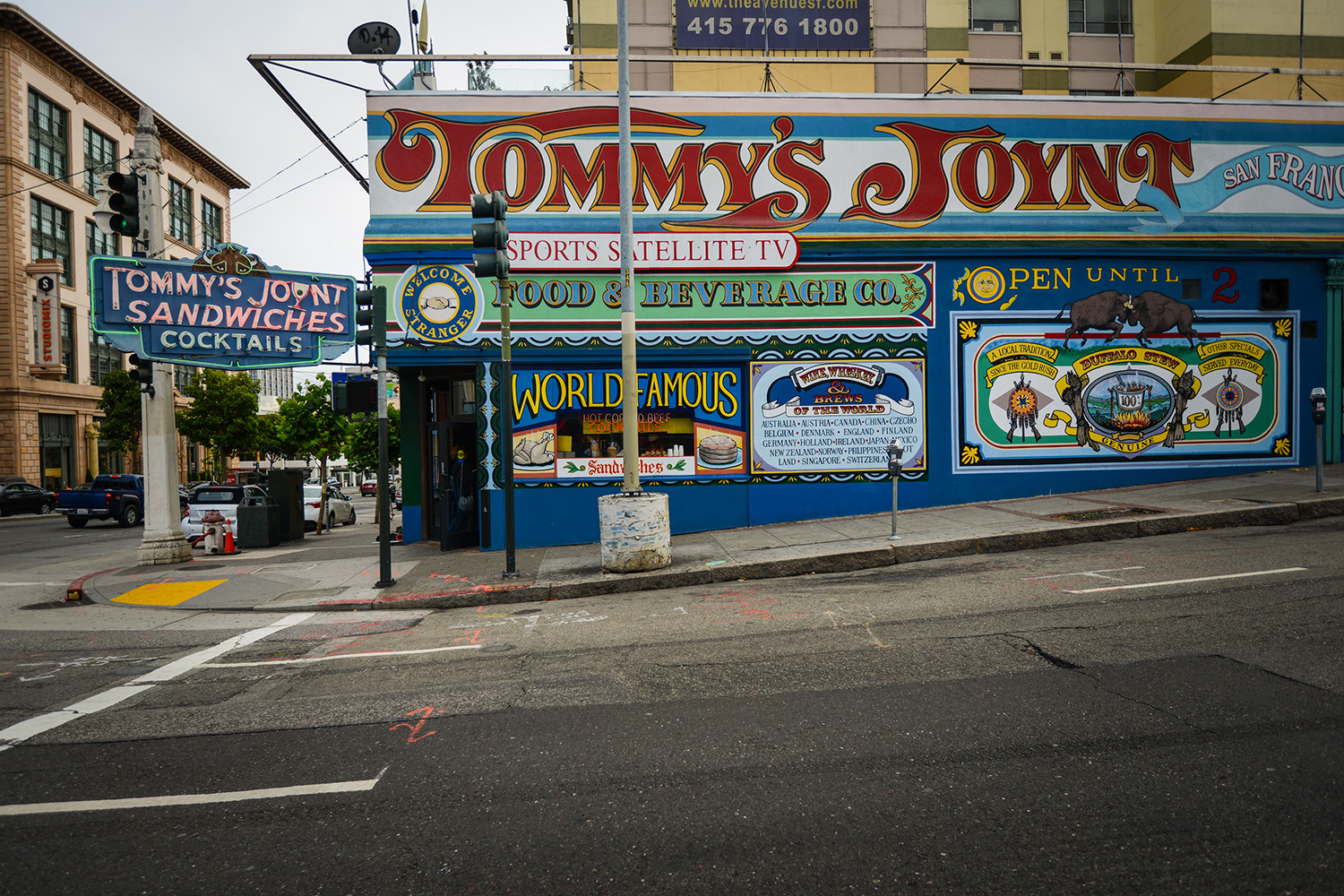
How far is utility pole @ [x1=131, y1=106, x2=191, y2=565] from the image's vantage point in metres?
13.2

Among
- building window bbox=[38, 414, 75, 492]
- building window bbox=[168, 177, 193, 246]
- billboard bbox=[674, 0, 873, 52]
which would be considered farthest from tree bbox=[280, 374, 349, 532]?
building window bbox=[168, 177, 193, 246]

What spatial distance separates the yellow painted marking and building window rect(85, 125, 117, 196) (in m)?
47.0

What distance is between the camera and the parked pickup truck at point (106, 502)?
84.5 feet

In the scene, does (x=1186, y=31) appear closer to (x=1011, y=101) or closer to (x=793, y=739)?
(x=1011, y=101)

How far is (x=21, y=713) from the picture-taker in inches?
211

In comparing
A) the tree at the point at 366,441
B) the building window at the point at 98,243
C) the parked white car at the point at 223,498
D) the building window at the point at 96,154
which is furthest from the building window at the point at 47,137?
the parked white car at the point at 223,498

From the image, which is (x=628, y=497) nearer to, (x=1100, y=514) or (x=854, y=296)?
(x=854, y=296)

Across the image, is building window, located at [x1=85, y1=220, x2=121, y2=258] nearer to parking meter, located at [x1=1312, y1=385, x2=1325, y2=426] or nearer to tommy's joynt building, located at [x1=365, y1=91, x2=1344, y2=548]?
tommy's joynt building, located at [x1=365, y1=91, x2=1344, y2=548]

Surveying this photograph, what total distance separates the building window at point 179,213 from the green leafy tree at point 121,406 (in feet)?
68.6

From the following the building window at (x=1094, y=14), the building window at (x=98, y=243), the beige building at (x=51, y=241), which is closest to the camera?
the building window at (x=1094, y=14)

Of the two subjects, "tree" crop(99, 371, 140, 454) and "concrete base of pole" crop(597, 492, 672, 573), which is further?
"tree" crop(99, 371, 140, 454)

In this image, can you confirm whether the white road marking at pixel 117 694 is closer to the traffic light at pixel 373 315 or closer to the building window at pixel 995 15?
the traffic light at pixel 373 315

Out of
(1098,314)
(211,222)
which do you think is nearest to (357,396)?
(1098,314)

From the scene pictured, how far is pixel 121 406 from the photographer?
39781 millimetres
